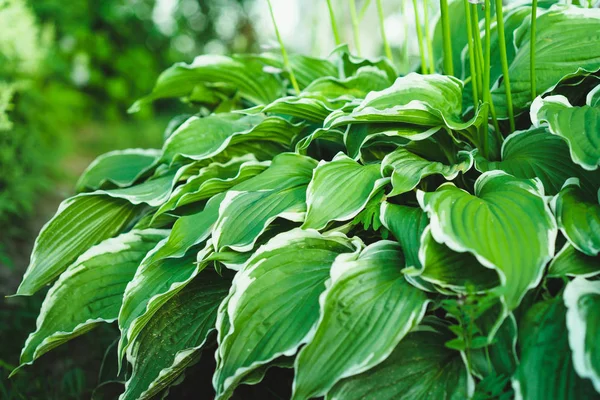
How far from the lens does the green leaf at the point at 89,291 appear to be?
→ 1.55m

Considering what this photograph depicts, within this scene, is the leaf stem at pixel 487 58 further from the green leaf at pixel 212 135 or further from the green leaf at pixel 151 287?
the green leaf at pixel 151 287

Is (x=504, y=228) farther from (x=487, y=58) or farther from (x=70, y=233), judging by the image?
(x=70, y=233)

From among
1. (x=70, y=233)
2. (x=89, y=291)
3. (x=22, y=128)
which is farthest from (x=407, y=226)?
(x=22, y=128)

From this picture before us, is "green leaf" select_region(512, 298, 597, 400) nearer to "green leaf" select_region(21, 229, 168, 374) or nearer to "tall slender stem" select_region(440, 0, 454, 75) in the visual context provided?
"tall slender stem" select_region(440, 0, 454, 75)

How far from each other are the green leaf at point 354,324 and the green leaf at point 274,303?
0.15 ft

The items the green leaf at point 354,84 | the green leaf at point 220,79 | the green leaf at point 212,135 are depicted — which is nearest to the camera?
the green leaf at point 212,135

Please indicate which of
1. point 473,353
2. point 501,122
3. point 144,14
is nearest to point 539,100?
point 501,122

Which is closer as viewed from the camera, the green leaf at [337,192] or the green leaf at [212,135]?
the green leaf at [337,192]

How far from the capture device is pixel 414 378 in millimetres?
1183

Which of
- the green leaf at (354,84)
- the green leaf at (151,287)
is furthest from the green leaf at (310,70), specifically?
the green leaf at (151,287)

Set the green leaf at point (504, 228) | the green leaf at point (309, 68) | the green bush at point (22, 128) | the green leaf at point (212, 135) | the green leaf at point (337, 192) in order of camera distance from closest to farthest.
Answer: the green leaf at point (504, 228), the green leaf at point (337, 192), the green leaf at point (212, 135), the green leaf at point (309, 68), the green bush at point (22, 128)

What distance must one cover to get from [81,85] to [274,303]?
5619mm

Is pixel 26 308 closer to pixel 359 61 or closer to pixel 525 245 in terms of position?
pixel 359 61

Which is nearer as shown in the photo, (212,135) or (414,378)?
(414,378)
